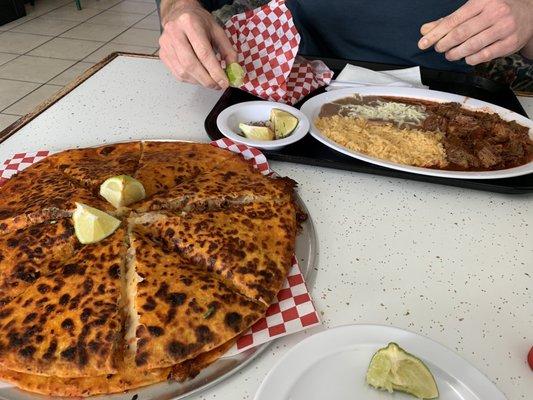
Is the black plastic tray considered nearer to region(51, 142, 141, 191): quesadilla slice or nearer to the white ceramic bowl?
the white ceramic bowl

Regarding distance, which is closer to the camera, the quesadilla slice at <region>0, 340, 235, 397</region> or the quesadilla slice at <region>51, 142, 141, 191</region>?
the quesadilla slice at <region>0, 340, 235, 397</region>

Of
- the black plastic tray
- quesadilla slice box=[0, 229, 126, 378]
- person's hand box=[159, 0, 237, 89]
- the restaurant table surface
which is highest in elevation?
person's hand box=[159, 0, 237, 89]

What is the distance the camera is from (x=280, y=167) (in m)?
1.86

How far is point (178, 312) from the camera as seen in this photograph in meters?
1.15

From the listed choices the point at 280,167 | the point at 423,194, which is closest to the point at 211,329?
the point at 280,167

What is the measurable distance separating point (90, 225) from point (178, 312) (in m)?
0.45

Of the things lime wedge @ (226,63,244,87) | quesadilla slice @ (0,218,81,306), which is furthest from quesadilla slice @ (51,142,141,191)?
lime wedge @ (226,63,244,87)

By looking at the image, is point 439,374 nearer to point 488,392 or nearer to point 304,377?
point 488,392

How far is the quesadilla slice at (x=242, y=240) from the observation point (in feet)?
4.18

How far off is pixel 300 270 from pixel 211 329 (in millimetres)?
355

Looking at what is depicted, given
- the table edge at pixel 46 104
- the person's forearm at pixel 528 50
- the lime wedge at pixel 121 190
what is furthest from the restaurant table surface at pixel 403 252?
the person's forearm at pixel 528 50

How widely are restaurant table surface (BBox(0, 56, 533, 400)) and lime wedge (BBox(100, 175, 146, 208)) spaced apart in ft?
1.67

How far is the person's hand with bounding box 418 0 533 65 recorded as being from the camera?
1.91m

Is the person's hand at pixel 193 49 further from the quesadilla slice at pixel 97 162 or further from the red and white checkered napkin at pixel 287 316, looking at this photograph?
the red and white checkered napkin at pixel 287 316
